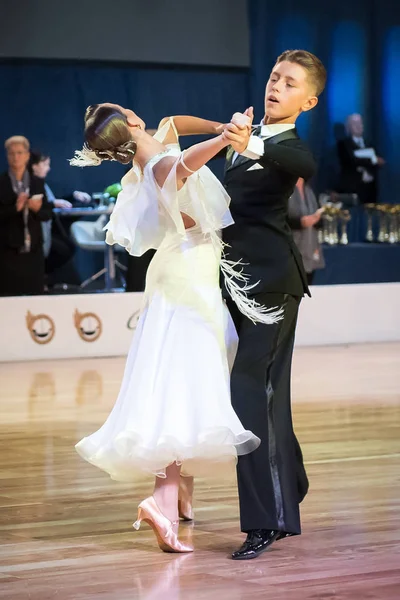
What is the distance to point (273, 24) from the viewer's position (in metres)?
9.87

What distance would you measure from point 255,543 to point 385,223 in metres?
7.01

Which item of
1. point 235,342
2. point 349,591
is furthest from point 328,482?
point 349,591

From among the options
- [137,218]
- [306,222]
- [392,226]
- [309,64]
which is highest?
[309,64]

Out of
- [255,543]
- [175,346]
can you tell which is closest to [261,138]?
[175,346]

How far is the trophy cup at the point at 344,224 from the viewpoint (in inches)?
380

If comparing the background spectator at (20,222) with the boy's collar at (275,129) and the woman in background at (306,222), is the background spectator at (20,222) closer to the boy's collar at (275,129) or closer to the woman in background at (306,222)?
the woman in background at (306,222)

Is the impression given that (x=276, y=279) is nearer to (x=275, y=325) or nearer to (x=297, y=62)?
(x=275, y=325)

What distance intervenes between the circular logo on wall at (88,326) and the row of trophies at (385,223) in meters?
2.61

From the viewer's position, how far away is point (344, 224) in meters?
9.71

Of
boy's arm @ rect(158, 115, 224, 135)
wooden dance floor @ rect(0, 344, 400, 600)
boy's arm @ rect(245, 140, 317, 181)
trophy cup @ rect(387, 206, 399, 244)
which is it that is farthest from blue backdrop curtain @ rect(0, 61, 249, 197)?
boy's arm @ rect(245, 140, 317, 181)

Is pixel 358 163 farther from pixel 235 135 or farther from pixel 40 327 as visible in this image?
pixel 235 135

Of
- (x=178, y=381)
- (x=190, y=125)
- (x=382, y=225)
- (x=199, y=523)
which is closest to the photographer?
(x=178, y=381)

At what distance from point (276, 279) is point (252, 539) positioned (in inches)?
28.0

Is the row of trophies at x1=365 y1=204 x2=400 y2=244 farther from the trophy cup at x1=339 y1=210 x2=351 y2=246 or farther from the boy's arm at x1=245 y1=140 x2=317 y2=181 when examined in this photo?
the boy's arm at x1=245 y1=140 x2=317 y2=181
